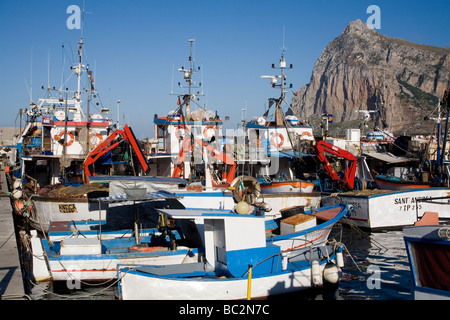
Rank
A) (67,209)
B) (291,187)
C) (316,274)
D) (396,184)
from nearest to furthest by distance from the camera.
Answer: (316,274) → (67,209) → (291,187) → (396,184)

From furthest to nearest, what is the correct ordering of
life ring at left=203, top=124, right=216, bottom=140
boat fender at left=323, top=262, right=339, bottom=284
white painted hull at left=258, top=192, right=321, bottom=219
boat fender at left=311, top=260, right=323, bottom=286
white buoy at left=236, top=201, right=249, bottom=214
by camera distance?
life ring at left=203, top=124, right=216, bottom=140
white painted hull at left=258, top=192, right=321, bottom=219
white buoy at left=236, top=201, right=249, bottom=214
boat fender at left=311, top=260, right=323, bottom=286
boat fender at left=323, top=262, right=339, bottom=284

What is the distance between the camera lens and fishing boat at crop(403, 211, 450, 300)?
26.3ft

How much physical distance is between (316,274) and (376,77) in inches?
6139

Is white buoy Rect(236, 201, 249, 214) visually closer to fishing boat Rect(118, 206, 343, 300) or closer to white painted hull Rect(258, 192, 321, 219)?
fishing boat Rect(118, 206, 343, 300)

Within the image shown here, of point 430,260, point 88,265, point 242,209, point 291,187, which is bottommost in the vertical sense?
point 88,265

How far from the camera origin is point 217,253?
40.8 ft

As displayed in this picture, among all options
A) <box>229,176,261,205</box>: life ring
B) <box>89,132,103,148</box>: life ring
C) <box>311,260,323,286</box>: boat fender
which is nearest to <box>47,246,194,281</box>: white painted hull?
<box>229,176,261,205</box>: life ring

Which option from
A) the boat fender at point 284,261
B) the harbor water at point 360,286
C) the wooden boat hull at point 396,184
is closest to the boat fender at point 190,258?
the harbor water at point 360,286

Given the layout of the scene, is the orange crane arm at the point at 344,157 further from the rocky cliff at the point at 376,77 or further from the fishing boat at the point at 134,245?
the rocky cliff at the point at 376,77

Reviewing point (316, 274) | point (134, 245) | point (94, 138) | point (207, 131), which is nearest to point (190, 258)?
point (134, 245)

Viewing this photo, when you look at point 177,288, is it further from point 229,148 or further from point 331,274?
point 229,148

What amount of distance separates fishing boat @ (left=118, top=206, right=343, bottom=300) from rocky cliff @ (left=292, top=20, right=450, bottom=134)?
13477cm

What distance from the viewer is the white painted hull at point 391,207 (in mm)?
21312

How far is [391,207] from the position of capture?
70.7 ft
